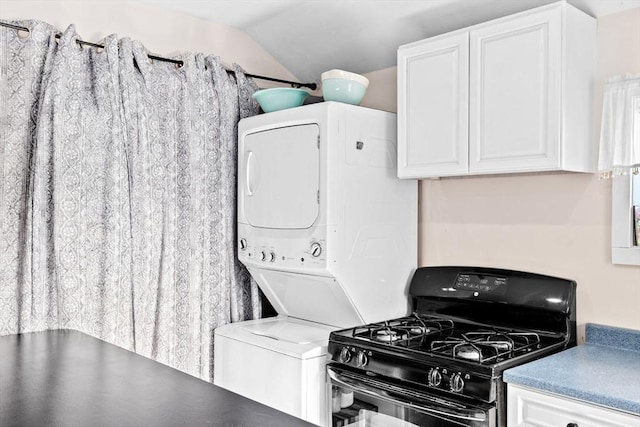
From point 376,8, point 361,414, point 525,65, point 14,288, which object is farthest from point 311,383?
point 376,8

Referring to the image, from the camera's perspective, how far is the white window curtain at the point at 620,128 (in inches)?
88.0

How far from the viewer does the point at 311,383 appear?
258cm

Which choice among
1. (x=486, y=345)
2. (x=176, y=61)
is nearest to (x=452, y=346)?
(x=486, y=345)

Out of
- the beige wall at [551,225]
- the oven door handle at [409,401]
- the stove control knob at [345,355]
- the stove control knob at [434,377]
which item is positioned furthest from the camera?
the stove control knob at [345,355]

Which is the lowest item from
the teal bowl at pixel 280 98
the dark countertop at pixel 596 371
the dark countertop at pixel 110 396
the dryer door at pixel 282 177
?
the dark countertop at pixel 596 371

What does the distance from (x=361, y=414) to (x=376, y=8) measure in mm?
1864

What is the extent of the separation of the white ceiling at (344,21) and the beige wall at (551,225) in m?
0.24

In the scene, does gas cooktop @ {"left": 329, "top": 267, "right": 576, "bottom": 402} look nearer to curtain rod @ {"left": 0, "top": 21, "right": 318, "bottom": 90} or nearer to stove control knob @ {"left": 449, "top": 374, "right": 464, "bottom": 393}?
stove control knob @ {"left": 449, "top": 374, "right": 464, "bottom": 393}

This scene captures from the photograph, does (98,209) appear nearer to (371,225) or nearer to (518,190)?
(371,225)

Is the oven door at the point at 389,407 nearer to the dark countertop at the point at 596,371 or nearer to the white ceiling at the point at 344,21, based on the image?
the dark countertop at the point at 596,371

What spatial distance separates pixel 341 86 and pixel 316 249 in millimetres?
791

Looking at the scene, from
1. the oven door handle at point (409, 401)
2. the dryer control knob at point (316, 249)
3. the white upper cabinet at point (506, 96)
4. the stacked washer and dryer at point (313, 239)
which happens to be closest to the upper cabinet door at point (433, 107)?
the white upper cabinet at point (506, 96)

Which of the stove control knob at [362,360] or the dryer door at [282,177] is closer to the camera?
the stove control knob at [362,360]

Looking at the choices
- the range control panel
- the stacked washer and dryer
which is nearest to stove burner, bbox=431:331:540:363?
the range control panel
